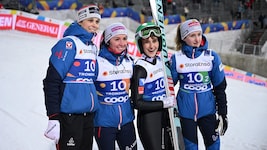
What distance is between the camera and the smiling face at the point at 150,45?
3.65 metres

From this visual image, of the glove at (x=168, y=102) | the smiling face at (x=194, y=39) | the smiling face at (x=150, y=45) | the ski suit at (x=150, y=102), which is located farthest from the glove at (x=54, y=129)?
the smiling face at (x=194, y=39)

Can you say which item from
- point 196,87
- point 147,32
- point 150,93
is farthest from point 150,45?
point 196,87

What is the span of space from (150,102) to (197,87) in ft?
2.16

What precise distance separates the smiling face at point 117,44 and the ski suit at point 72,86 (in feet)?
0.78

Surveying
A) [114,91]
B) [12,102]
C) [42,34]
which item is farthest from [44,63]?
[114,91]

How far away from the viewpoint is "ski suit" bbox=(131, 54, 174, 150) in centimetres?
353

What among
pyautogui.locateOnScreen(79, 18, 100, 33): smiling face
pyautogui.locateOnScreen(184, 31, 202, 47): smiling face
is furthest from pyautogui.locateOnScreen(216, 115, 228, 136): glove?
pyautogui.locateOnScreen(79, 18, 100, 33): smiling face

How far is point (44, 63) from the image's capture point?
1106cm

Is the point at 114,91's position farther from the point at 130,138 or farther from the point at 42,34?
the point at 42,34

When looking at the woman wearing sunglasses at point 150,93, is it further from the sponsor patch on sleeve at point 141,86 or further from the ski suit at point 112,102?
the ski suit at point 112,102

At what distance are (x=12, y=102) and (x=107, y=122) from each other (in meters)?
4.39

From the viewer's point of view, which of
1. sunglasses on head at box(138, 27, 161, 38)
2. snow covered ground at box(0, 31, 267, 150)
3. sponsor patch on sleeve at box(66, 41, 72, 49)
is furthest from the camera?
snow covered ground at box(0, 31, 267, 150)

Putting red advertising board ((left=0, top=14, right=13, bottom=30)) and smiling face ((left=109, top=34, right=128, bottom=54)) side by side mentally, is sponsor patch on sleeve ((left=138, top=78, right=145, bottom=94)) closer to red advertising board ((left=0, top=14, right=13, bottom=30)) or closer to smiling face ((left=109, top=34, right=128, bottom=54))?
smiling face ((left=109, top=34, right=128, bottom=54))

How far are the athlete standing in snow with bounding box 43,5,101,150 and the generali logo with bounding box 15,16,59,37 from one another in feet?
42.3
